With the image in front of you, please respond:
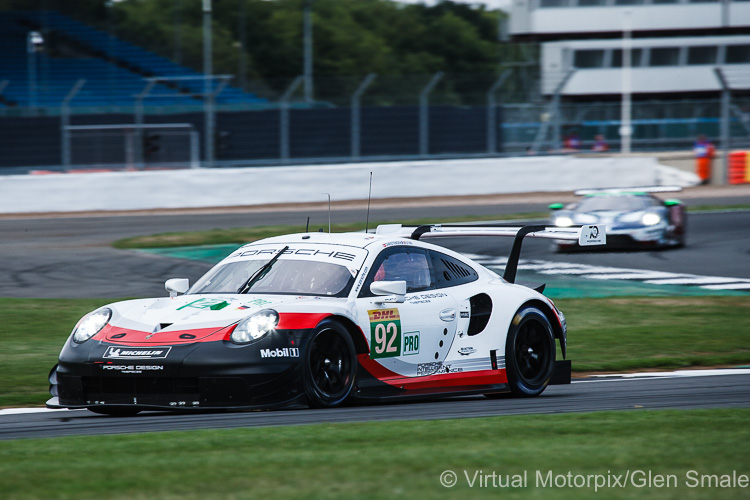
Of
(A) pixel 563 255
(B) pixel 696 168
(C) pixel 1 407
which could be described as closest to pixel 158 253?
(A) pixel 563 255

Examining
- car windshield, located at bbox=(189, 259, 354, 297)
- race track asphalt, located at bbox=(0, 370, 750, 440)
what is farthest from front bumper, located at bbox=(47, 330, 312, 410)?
car windshield, located at bbox=(189, 259, 354, 297)

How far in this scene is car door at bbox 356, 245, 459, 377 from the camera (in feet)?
24.8

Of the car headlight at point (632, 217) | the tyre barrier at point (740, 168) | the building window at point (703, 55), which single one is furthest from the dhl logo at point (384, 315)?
the building window at point (703, 55)

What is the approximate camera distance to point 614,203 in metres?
21.4

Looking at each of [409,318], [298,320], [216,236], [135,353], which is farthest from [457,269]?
[216,236]

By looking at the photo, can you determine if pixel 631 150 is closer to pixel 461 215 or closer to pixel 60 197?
pixel 461 215

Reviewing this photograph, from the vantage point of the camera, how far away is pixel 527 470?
4.84 metres

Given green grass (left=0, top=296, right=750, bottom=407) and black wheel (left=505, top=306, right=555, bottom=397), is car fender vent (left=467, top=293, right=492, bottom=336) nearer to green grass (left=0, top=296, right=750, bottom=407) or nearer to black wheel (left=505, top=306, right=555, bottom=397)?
black wheel (left=505, top=306, right=555, bottom=397)

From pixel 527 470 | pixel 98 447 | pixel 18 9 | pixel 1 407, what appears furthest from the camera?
pixel 18 9

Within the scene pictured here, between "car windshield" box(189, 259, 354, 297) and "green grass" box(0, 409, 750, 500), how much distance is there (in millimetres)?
1534

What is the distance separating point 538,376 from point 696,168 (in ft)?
96.2

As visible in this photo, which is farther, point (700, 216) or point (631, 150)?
point (631, 150)

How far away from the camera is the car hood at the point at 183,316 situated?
22.7ft

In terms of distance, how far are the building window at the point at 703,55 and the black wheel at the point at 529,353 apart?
55792mm
